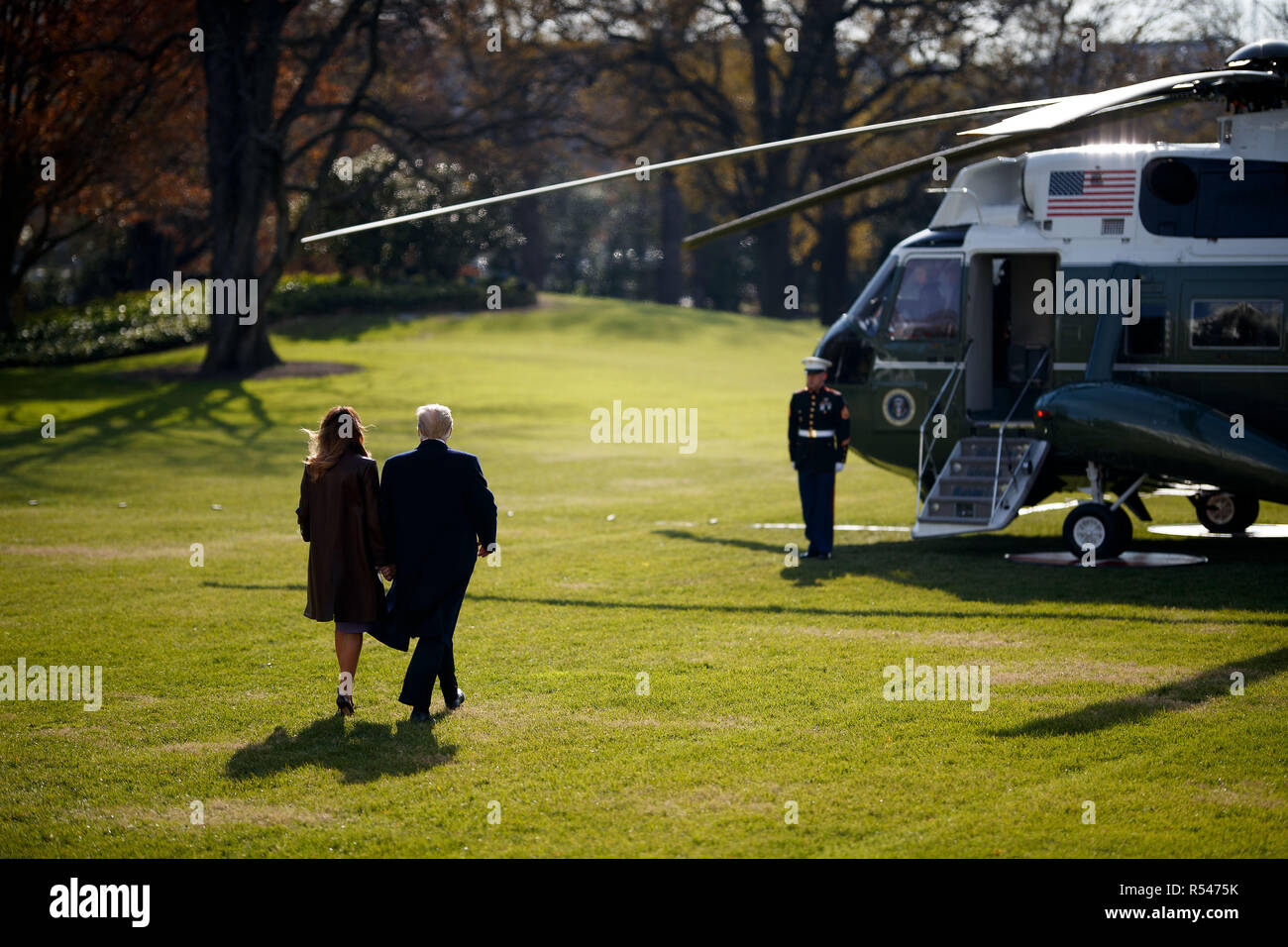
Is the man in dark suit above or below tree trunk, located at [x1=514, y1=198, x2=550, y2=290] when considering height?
below

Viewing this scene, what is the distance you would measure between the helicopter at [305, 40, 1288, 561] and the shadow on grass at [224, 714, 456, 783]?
5766mm

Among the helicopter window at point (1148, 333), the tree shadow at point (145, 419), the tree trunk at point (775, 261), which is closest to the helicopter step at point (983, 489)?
the helicopter window at point (1148, 333)

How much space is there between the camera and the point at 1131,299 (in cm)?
1310

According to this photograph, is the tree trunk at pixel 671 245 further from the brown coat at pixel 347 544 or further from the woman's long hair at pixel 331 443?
the brown coat at pixel 347 544

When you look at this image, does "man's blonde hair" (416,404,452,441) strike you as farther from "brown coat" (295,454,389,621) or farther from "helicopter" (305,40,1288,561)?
"helicopter" (305,40,1288,561)

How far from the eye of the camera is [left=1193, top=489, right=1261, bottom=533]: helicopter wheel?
14844 mm

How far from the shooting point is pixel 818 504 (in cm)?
1338

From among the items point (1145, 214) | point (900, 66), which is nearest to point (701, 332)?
point (900, 66)

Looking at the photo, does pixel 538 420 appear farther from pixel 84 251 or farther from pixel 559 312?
pixel 84 251

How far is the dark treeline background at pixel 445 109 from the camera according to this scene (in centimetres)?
3092

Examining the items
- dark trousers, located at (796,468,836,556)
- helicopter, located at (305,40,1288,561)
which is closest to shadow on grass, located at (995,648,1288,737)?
helicopter, located at (305,40,1288,561)

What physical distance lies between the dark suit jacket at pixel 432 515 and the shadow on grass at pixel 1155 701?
3.22 m

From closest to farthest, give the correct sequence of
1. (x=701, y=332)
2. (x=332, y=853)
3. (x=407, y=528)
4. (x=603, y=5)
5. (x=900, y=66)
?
(x=332, y=853) < (x=407, y=528) < (x=603, y=5) < (x=701, y=332) < (x=900, y=66)

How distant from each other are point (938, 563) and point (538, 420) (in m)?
16.8
